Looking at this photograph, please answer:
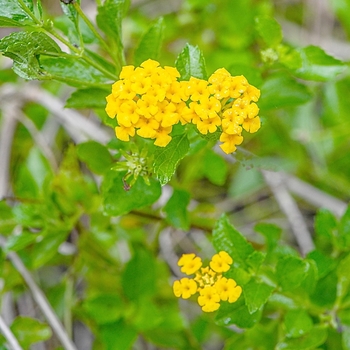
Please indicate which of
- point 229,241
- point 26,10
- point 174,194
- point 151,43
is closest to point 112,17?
point 151,43

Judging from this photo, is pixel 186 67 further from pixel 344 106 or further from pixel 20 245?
pixel 344 106

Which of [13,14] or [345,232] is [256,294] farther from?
[13,14]

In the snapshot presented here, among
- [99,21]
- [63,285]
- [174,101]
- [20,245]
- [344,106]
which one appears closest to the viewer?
[174,101]

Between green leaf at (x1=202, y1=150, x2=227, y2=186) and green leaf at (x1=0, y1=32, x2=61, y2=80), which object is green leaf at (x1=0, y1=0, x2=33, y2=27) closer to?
green leaf at (x1=0, y1=32, x2=61, y2=80)

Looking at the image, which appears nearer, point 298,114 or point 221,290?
point 221,290

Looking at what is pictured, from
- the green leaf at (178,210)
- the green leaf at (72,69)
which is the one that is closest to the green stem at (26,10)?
the green leaf at (72,69)

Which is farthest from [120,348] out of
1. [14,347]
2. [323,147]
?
[323,147]

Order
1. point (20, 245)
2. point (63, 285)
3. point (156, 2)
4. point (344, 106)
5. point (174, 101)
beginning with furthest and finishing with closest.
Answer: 1. point (156, 2)
2. point (344, 106)
3. point (63, 285)
4. point (20, 245)
5. point (174, 101)
